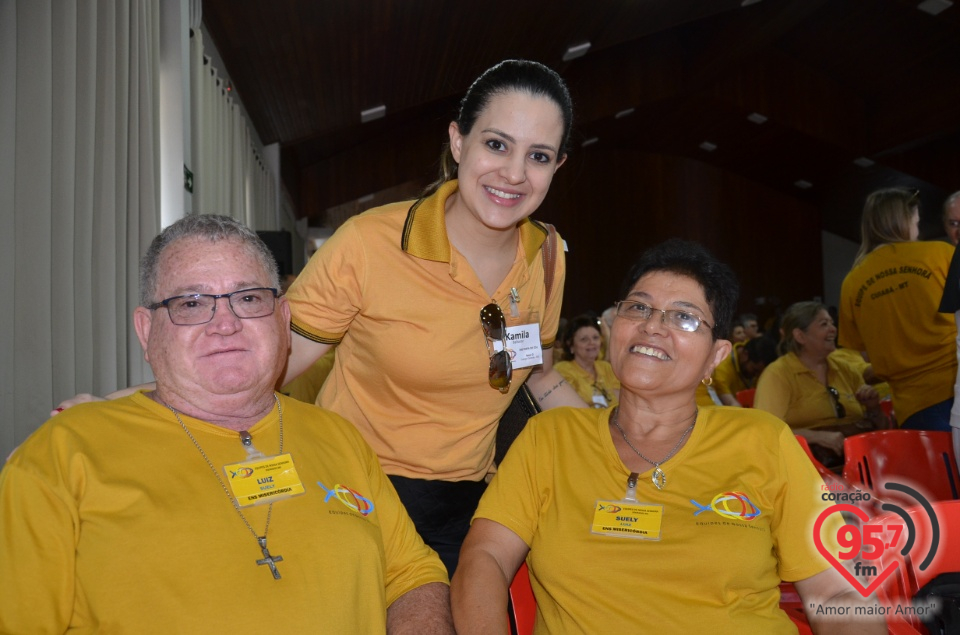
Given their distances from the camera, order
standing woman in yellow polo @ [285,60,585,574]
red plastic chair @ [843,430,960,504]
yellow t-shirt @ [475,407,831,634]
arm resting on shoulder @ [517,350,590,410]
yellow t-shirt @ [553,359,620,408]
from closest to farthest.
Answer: yellow t-shirt @ [475,407,831,634], standing woman in yellow polo @ [285,60,585,574], arm resting on shoulder @ [517,350,590,410], red plastic chair @ [843,430,960,504], yellow t-shirt @ [553,359,620,408]

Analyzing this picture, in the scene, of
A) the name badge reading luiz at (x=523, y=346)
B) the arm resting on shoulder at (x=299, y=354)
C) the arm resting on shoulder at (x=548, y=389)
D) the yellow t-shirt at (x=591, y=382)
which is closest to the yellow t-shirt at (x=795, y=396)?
the yellow t-shirt at (x=591, y=382)

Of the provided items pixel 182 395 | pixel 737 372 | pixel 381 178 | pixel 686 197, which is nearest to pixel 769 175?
pixel 686 197

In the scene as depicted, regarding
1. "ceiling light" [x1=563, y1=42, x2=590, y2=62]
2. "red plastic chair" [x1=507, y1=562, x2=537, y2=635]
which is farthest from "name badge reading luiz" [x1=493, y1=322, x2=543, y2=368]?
"ceiling light" [x1=563, y1=42, x2=590, y2=62]

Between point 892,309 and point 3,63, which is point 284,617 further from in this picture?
point 892,309

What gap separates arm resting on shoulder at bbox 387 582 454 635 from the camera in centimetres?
156

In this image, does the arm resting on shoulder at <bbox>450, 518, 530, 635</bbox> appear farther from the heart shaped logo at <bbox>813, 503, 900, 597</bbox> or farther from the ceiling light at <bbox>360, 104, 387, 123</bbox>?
the ceiling light at <bbox>360, 104, 387, 123</bbox>

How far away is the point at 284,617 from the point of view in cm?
136

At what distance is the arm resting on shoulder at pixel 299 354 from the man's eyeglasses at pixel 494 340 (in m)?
0.40

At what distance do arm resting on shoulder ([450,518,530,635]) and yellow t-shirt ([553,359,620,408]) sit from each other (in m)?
3.64

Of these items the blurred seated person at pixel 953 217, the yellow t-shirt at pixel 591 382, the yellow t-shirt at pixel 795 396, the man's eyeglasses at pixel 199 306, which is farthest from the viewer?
the yellow t-shirt at pixel 591 382

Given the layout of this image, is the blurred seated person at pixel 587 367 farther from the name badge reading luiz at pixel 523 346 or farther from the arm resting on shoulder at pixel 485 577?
the arm resting on shoulder at pixel 485 577

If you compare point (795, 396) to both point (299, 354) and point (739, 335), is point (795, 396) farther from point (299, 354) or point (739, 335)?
point (739, 335)

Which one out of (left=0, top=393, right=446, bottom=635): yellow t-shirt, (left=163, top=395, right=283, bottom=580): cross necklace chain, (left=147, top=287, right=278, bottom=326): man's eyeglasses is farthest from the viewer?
(left=147, top=287, right=278, bottom=326): man's eyeglasses

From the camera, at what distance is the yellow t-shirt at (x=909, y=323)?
11.3 ft
